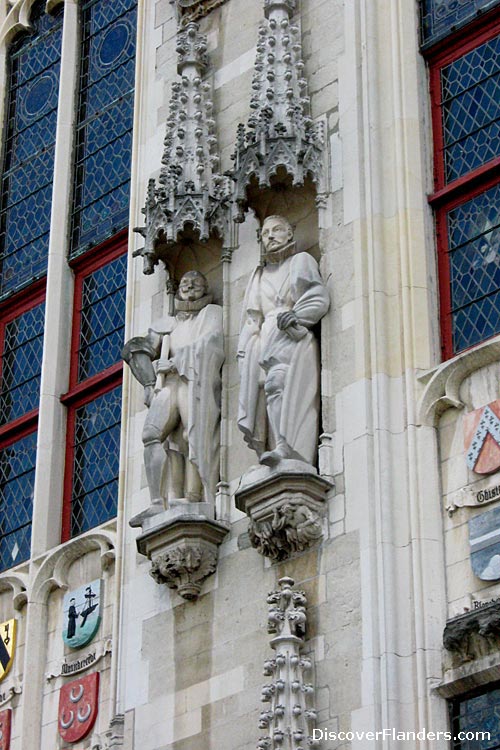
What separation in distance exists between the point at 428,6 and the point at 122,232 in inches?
164

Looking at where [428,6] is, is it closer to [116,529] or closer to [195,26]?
[195,26]

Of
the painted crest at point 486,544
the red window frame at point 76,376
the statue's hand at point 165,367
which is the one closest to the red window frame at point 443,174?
the painted crest at point 486,544

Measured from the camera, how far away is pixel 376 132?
792 inches

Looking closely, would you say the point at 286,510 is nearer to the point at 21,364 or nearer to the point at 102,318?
the point at 102,318

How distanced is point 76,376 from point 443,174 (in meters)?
4.93

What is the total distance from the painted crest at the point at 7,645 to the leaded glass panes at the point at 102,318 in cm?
273

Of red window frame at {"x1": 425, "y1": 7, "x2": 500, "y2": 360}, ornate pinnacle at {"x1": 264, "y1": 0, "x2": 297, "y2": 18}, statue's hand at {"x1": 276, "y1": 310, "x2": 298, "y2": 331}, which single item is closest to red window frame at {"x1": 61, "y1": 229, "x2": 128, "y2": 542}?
ornate pinnacle at {"x1": 264, "y1": 0, "x2": 297, "y2": 18}

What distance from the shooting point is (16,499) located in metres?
22.9

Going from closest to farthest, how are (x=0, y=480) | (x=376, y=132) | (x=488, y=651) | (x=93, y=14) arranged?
(x=488, y=651) → (x=376, y=132) → (x=0, y=480) → (x=93, y=14)

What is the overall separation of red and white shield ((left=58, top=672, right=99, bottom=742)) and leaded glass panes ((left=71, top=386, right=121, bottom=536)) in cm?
178

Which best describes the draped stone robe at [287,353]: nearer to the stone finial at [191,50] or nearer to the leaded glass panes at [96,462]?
the leaded glass panes at [96,462]

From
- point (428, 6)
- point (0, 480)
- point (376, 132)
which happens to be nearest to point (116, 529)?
point (0, 480)

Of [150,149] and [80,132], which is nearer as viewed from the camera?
[150,149]

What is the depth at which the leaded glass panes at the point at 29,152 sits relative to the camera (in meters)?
24.4
